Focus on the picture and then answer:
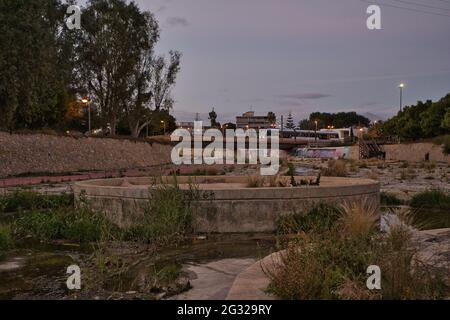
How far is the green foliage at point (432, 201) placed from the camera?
1700 cm

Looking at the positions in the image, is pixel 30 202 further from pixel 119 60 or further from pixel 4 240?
pixel 119 60

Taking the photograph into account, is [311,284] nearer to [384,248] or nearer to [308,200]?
[384,248]

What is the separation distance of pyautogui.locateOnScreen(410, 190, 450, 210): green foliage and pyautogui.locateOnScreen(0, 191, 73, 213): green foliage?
11.5 metres

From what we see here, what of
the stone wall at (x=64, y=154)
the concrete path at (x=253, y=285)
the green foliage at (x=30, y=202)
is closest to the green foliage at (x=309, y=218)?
the concrete path at (x=253, y=285)

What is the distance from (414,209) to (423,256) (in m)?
9.40

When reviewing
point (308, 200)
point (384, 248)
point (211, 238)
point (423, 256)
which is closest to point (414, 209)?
point (308, 200)

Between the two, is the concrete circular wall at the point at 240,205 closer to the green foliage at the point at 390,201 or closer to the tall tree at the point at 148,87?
the green foliage at the point at 390,201

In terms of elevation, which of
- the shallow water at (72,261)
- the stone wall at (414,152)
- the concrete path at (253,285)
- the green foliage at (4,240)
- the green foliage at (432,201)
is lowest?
the shallow water at (72,261)

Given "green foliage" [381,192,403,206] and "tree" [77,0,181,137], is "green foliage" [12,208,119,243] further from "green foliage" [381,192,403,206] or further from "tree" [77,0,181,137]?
"tree" [77,0,181,137]

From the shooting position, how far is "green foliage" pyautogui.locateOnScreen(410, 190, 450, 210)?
17000mm

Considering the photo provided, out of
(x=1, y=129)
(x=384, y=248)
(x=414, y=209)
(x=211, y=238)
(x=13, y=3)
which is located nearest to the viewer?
(x=384, y=248)

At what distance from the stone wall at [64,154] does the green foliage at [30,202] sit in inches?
663

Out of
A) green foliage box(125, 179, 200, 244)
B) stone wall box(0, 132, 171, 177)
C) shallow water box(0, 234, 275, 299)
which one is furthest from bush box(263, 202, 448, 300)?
stone wall box(0, 132, 171, 177)

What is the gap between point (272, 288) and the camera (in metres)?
6.19
